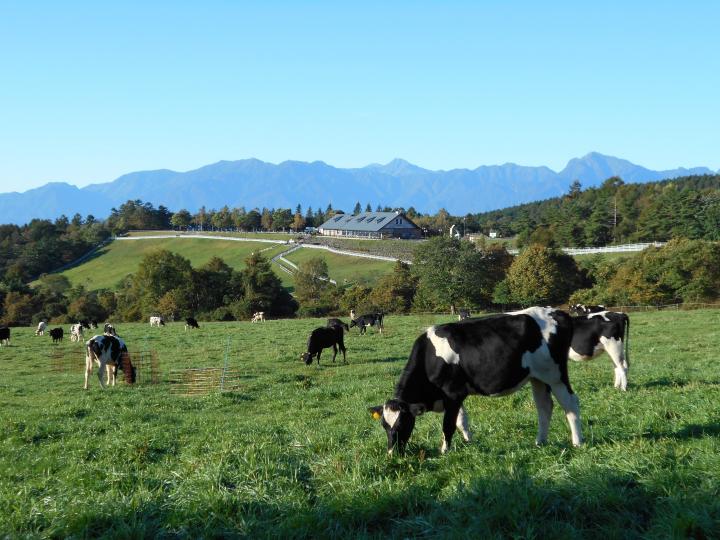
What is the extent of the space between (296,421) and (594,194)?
16926cm

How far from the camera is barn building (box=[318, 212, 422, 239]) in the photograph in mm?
154375

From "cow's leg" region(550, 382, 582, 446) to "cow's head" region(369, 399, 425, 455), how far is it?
6.76 ft

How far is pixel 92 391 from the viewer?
20.3 meters

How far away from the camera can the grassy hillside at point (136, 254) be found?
415ft

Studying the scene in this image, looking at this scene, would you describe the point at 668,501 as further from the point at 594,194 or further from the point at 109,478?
the point at 594,194

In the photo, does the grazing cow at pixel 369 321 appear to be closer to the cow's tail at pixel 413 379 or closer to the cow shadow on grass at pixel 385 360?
the cow shadow on grass at pixel 385 360

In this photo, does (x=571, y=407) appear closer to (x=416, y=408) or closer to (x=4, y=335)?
(x=416, y=408)

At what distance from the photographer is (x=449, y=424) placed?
8961 millimetres

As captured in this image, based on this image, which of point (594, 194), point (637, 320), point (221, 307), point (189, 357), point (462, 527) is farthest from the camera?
point (594, 194)

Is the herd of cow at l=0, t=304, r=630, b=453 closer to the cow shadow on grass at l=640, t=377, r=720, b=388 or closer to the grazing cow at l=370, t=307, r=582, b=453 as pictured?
the grazing cow at l=370, t=307, r=582, b=453

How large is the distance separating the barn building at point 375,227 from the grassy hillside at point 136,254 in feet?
87.4

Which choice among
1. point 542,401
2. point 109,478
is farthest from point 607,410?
point 109,478

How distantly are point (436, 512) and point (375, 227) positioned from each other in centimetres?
15072

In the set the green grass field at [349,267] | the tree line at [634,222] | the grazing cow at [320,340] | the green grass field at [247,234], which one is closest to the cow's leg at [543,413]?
the grazing cow at [320,340]
